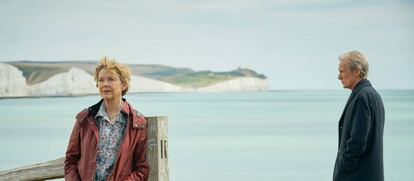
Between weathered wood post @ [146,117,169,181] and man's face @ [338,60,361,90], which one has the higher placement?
man's face @ [338,60,361,90]

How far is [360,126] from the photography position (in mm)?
4719

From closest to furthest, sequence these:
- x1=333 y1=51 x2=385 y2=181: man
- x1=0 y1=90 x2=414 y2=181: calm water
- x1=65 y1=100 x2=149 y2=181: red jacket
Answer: x1=65 y1=100 x2=149 y2=181: red jacket → x1=333 y1=51 x2=385 y2=181: man → x1=0 y1=90 x2=414 y2=181: calm water

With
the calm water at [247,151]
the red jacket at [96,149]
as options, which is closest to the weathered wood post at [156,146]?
the red jacket at [96,149]

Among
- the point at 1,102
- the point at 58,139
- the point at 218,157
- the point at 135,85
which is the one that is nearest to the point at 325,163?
the point at 218,157

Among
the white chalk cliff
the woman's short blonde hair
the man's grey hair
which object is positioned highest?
the white chalk cliff

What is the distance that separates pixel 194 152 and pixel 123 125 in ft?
75.1

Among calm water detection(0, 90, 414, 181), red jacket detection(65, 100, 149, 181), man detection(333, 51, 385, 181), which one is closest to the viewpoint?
red jacket detection(65, 100, 149, 181)

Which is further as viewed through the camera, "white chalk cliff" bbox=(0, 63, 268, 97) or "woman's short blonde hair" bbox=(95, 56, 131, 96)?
"white chalk cliff" bbox=(0, 63, 268, 97)

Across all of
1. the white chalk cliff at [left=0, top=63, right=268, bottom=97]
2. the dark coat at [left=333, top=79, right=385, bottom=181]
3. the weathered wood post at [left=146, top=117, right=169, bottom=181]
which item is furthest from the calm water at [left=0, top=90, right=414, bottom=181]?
the white chalk cliff at [left=0, top=63, right=268, bottom=97]

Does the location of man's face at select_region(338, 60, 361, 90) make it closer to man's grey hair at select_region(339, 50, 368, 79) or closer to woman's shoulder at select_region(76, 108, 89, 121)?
man's grey hair at select_region(339, 50, 368, 79)

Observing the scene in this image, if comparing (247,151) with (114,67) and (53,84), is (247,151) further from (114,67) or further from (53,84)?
(53,84)

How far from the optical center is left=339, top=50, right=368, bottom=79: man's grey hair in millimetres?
4770

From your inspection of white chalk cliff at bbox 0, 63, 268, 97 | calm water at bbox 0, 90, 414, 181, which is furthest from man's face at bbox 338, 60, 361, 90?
white chalk cliff at bbox 0, 63, 268, 97

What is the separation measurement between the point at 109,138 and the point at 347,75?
1.56 metres
